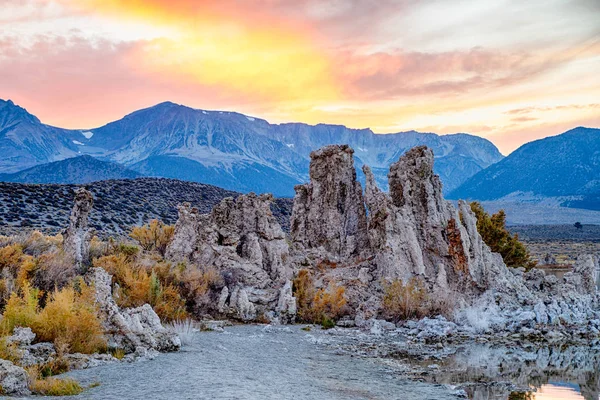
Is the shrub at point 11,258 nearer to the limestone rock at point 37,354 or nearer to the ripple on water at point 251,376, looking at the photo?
the ripple on water at point 251,376

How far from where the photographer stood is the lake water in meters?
11.5

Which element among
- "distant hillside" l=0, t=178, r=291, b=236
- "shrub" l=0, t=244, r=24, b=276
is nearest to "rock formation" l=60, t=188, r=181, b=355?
"shrub" l=0, t=244, r=24, b=276

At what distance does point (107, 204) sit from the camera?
62125 millimetres

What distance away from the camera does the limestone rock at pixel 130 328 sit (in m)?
14.5

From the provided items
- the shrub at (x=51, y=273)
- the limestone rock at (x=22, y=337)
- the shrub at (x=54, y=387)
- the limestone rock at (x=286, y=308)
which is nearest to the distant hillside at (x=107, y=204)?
the shrub at (x=51, y=273)

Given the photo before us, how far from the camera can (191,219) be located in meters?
24.2

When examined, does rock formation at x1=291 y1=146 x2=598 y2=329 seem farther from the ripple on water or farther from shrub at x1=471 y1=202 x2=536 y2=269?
shrub at x1=471 y1=202 x2=536 y2=269

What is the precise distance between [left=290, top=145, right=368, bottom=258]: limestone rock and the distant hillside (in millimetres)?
22259

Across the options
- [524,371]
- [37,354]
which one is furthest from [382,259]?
[37,354]

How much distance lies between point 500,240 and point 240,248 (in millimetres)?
19835

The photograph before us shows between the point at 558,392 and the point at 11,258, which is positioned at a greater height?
the point at 11,258

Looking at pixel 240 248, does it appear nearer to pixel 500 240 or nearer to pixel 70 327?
pixel 70 327

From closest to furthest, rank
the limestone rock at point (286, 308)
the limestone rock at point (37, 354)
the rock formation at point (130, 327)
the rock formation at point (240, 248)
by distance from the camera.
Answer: the limestone rock at point (37, 354)
the rock formation at point (130, 327)
the limestone rock at point (286, 308)
the rock formation at point (240, 248)

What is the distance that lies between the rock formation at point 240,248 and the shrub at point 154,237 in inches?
84.4
